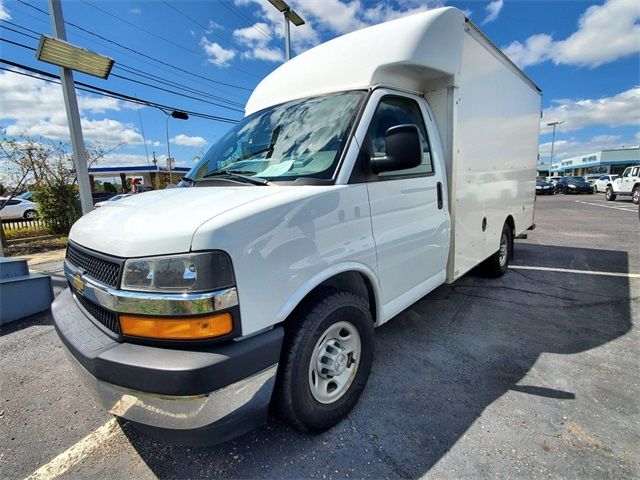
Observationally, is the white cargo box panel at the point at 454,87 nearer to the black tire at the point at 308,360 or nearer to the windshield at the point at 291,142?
the windshield at the point at 291,142

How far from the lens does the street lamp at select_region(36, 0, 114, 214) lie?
5887mm

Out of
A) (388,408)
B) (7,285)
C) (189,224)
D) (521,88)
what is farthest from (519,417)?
(7,285)

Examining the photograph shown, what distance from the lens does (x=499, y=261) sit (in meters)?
5.40

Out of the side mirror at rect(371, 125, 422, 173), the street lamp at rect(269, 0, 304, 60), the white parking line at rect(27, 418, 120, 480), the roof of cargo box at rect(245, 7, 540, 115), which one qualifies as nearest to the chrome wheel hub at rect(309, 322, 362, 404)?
the side mirror at rect(371, 125, 422, 173)

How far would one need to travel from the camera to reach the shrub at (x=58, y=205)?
1250 centimetres

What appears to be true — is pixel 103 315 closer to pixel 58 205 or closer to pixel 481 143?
pixel 481 143

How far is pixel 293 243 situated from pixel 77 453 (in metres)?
1.93

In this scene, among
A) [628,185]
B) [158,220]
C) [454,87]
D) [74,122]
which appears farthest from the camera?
[628,185]

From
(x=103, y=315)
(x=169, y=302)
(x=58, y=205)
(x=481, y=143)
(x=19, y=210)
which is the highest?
(x=481, y=143)

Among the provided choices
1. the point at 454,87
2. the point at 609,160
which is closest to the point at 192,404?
the point at 454,87

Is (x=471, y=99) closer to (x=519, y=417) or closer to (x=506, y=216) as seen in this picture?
(x=506, y=216)

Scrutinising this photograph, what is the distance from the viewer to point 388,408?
8.24ft

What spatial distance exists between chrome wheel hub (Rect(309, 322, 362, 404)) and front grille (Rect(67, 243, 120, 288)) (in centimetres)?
115

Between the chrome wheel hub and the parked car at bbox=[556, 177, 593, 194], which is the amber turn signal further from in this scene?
the parked car at bbox=[556, 177, 593, 194]
